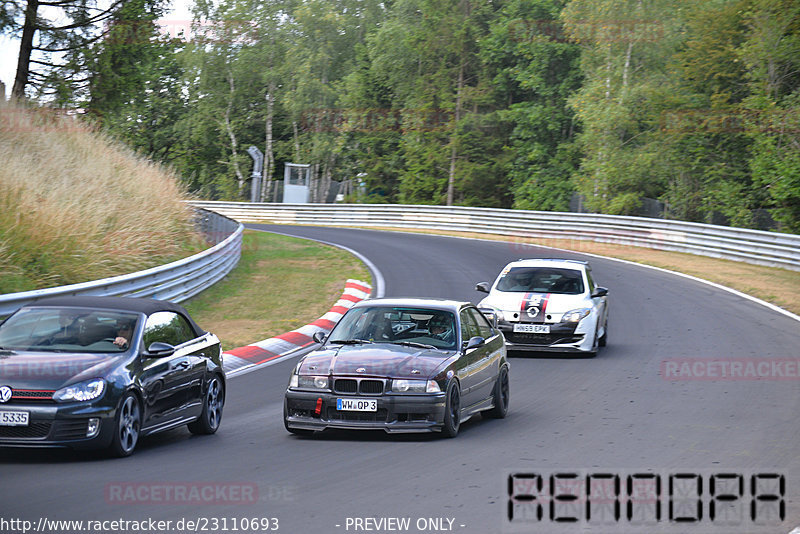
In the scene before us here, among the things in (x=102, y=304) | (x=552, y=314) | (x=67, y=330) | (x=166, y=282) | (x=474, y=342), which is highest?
(x=102, y=304)

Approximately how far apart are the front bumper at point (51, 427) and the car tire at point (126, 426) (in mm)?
227

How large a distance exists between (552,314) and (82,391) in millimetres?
9777

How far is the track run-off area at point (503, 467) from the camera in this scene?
6758 millimetres

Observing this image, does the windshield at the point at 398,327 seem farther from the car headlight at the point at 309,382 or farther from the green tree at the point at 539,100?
the green tree at the point at 539,100

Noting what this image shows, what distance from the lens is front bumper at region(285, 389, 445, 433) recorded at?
31.9 ft

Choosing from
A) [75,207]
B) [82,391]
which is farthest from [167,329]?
[75,207]

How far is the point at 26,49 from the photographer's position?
30.7 m

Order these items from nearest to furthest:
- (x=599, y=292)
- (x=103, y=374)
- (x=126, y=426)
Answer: (x=103, y=374), (x=126, y=426), (x=599, y=292)

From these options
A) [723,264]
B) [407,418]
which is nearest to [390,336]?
[407,418]

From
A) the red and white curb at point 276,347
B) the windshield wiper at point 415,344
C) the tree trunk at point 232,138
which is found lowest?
the red and white curb at point 276,347

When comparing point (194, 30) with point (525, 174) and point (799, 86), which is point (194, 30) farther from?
point (799, 86)

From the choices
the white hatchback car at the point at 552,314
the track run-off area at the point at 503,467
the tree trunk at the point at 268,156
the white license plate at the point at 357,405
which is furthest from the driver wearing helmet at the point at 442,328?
the tree trunk at the point at 268,156

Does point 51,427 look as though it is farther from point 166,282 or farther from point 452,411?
point 166,282

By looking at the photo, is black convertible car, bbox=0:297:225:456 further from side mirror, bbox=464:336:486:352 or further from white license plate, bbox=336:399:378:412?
side mirror, bbox=464:336:486:352
